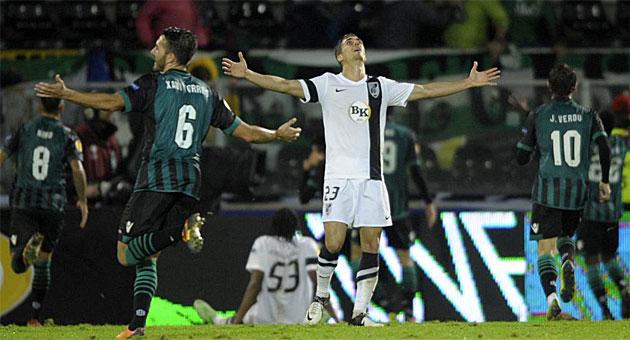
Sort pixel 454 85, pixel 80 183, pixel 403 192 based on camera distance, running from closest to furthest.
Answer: pixel 454 85
pixel 80 183
pixel 403 192

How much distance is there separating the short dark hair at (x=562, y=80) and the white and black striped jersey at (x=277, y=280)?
3347 mm

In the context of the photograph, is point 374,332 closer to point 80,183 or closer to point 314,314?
point 314,314

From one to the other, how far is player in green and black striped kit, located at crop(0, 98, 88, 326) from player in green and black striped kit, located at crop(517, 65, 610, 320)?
4.17 metres

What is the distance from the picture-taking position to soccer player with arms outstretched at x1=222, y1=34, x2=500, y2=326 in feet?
36.4

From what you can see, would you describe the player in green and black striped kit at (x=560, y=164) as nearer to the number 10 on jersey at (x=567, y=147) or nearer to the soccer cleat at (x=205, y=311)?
the number 10 on jersey at (x=567, y=147)

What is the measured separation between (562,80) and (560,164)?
0.71 metres

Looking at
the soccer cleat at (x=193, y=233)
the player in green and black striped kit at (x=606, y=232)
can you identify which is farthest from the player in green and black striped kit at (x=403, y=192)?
the soccer cleat at (x=193, y=233)

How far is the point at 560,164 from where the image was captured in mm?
12273

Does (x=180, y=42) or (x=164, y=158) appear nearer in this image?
(x=164, y=158)

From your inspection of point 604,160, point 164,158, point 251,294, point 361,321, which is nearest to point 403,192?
point 251,294

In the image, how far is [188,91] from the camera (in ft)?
33.9

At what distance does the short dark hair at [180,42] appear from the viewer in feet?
33.9

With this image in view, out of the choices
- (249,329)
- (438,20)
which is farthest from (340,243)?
(438,20)

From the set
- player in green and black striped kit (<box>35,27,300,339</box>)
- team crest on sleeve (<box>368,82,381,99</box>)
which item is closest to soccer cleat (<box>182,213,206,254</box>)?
player in green and black striped kit (<box>35,27,300,339</box>)
